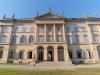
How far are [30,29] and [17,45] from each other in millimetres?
5716

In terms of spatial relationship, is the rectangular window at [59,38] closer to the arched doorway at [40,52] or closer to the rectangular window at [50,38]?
the rectangular window at [50,38]

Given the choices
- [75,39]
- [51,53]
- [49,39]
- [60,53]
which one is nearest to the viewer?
[60,53]

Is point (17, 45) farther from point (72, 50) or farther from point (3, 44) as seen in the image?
point (72, 50)

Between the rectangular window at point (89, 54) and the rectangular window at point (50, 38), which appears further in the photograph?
the rectangular window at point (50, 38)

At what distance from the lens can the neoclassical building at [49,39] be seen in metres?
42.4

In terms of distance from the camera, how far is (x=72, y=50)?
144 feet

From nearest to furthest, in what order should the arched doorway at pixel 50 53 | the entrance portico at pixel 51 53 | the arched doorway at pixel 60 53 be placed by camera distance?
the entrance portico at pixel 51 53 → the arched doorway at pixel 60 53 → the arched doorway at pixel 50 53

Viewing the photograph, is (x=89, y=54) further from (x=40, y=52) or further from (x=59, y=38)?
(x=40, y=52)

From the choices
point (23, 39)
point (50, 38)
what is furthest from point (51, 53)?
point (23, 39)

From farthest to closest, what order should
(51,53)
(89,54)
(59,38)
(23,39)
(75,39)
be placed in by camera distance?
(23,39), (75,39), (59,38), (51,53), (89,54)

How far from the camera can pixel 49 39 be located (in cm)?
4453

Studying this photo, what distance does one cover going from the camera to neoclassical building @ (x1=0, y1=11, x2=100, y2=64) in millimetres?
42375

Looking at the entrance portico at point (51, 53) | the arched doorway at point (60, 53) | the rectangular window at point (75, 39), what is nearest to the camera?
the entrance portico at point (51, 53)

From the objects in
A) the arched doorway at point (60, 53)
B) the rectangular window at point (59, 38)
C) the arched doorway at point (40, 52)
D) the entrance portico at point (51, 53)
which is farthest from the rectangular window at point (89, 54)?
the arched doorway at point (40, 52)
